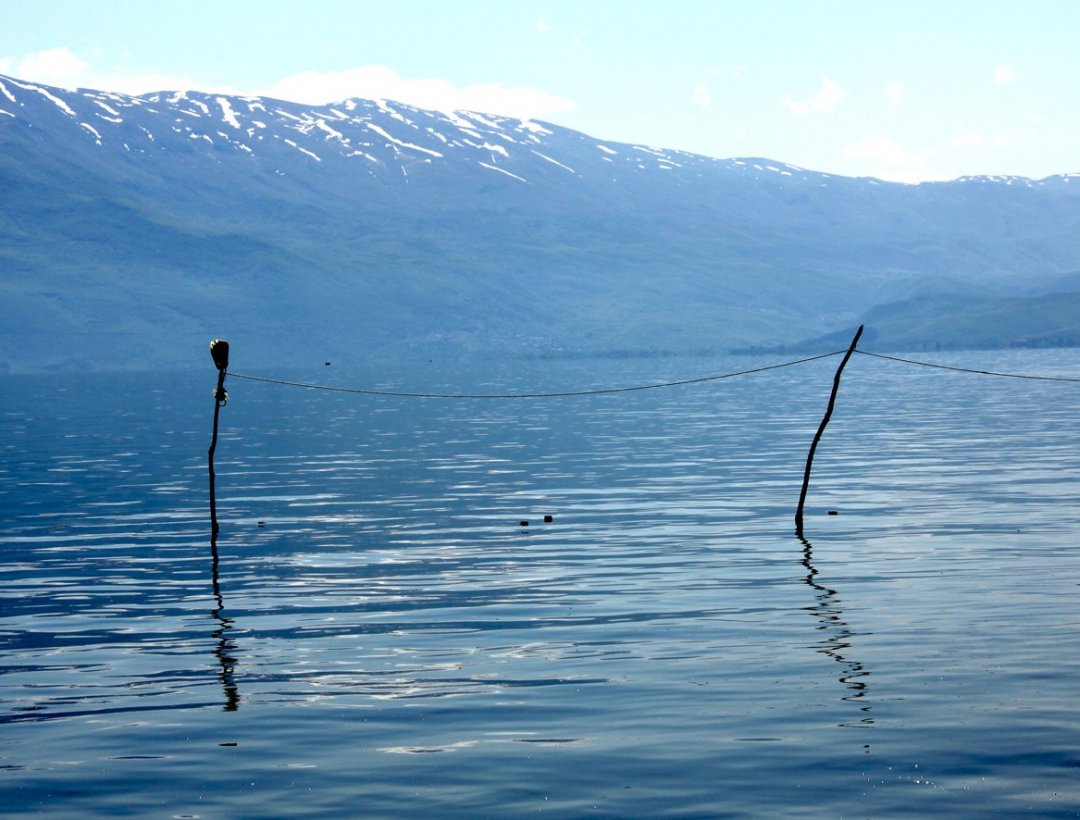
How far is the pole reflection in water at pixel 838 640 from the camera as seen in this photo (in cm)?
2417

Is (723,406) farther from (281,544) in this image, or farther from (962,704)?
(962,704)

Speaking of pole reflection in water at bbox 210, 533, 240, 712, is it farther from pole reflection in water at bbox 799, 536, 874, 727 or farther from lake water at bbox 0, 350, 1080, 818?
pole reflection in water at bbox 799, 536, 874, 727

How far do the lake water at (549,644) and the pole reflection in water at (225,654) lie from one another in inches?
3.8

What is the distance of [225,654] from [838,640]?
11.7 meters

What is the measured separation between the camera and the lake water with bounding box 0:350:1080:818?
20.0m

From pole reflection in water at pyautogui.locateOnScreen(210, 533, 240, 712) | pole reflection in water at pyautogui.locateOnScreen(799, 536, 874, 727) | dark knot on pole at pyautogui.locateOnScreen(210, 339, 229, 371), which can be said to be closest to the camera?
pole reflection in water at pyautogui.locateOnScreen(799, 536, 874, 727)

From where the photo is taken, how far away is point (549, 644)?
29.3 metres

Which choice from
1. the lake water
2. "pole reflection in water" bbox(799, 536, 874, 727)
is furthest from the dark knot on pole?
"pole reflection in water" bbox(799, 536, 874, 727)

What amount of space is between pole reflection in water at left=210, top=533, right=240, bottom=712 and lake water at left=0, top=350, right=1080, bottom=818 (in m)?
0.10

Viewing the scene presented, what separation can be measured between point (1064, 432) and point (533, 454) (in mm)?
32267

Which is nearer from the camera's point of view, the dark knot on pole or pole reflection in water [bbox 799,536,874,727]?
pole reflection in water [bbox 799,536,874,727]

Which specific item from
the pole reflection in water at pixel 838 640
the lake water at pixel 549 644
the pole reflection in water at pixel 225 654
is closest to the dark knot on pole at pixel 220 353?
the lake water at pixel 549 644

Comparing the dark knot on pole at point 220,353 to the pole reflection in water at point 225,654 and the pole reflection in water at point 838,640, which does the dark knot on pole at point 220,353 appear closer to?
the pole reflection in water at point 225,654

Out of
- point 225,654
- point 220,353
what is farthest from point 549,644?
point 220,353
